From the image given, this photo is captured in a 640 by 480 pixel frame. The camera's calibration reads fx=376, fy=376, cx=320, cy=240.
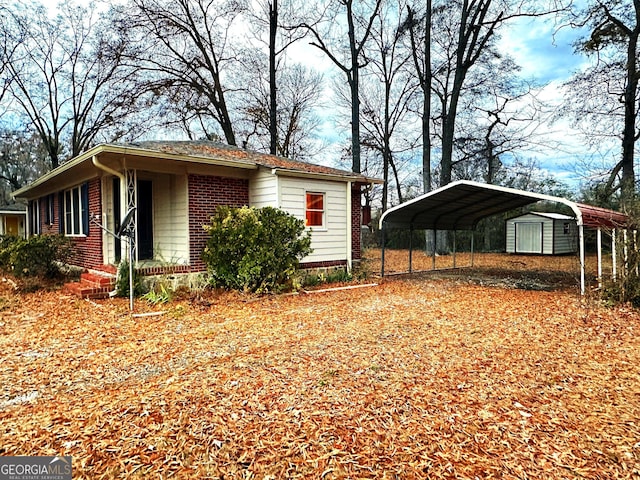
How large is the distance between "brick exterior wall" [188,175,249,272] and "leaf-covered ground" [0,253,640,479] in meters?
2.30

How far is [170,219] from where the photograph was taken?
890cm

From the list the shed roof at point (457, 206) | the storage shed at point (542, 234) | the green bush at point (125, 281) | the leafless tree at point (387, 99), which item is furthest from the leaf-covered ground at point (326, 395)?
the leafless tree at point (387, 99)

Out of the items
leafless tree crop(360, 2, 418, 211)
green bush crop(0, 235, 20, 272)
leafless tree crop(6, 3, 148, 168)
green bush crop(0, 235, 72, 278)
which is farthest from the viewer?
leafless tree crop(360, 2, 418, 211)

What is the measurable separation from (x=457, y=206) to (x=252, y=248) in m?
6.94

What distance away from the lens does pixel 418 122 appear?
22906 mm

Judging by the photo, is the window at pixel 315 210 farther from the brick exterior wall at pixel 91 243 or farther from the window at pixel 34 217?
the window at pixel 34 217

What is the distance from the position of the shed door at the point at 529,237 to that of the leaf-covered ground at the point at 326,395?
14.6 metres

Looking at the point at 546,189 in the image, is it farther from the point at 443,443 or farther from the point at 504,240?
the point at 443,443

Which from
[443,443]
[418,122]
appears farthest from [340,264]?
[418,122]

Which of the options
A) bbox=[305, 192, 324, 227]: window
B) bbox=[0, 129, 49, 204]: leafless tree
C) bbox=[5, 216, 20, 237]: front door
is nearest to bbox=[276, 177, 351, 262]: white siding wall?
bbox=[305, 192, 324, 227]: window

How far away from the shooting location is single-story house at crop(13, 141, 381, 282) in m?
7.77

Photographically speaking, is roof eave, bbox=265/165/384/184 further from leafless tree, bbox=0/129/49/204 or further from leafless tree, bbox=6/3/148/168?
leafless tree, bbox=0/129/49/204

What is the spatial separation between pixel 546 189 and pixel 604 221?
18057 millimetres

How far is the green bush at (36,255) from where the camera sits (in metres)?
8.55
